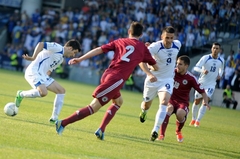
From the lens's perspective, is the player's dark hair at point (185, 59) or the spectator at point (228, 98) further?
the spectator at point (228, 98)

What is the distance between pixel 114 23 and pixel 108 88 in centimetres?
2739

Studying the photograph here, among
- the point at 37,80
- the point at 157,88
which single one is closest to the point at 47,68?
the point at 37,80

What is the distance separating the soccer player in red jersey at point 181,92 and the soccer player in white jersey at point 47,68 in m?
2.16

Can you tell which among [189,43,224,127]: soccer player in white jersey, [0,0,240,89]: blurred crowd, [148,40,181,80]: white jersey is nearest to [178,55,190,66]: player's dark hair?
[148,40,181,80]: white jersey

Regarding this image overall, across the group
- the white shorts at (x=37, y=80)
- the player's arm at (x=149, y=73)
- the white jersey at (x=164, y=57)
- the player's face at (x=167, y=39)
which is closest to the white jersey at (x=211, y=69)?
the white jersey at (x=164, y=57)

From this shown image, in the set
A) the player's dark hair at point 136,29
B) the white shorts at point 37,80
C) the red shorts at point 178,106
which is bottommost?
the red shorts at point 178,106

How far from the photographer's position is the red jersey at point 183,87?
13016 millimetres

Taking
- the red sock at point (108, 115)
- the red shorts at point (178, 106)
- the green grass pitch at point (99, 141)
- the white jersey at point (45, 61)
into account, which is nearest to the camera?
the green grass pitch at point (99, 141)

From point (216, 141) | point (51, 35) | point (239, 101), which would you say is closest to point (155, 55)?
point (216, 141)

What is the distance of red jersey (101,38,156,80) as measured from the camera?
34.8 feet

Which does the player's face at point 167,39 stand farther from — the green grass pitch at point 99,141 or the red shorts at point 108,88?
the red shorts at point 108,88

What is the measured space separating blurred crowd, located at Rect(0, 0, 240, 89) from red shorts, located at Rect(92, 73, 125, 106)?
23056mm

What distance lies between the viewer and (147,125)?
15250 millimetres

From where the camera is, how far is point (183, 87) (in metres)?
13.2
